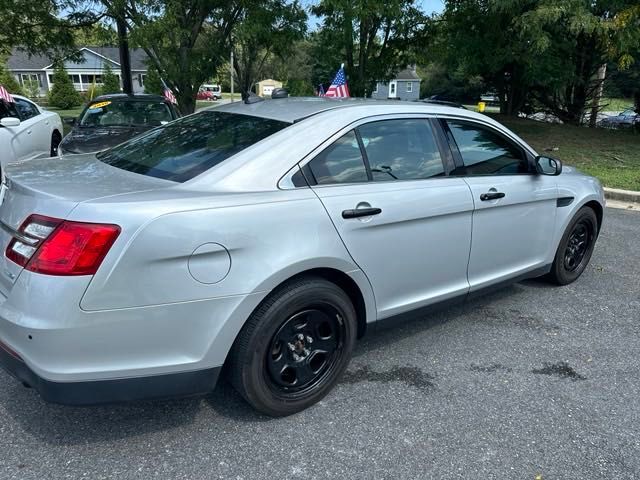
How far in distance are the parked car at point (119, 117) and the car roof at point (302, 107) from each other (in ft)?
15.2

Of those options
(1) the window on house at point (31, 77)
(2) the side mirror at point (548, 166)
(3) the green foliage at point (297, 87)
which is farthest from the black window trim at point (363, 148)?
(1) the window on house at point (31, 77)

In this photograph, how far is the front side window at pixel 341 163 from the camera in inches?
112

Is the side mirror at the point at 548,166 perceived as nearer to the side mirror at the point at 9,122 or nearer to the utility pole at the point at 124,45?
the side mirror at the point at 9,122

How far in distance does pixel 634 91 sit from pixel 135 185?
66.4 feet

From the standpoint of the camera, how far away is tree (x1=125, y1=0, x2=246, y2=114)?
10.2m

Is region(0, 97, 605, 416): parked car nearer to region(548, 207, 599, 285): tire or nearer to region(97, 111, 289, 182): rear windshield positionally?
region(97, 111, 289, 182): rear windshield

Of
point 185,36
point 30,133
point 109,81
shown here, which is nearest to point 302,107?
point 30,133

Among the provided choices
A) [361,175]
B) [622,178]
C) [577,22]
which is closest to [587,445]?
[361,175]

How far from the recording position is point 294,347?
2770mm

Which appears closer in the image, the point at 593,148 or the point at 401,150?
the point at 401,150

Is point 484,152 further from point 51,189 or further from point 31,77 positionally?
point 31,77

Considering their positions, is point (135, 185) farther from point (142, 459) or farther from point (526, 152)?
A: point (526, 152)

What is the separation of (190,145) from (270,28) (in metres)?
8.85

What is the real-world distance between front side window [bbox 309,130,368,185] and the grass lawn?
7325 mm
